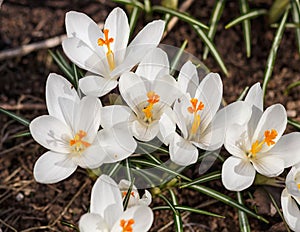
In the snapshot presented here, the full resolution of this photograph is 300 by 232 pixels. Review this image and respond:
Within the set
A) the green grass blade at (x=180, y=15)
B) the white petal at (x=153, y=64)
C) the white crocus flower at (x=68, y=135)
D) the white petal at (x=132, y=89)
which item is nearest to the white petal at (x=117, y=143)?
the white crocus flower at (x=68, y=135)

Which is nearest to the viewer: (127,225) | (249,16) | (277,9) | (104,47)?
(127,225)

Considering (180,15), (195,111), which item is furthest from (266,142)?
(180,15)

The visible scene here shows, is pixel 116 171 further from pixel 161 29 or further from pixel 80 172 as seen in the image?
pixel 161 29

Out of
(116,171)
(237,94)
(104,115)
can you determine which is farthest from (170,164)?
(237,94)

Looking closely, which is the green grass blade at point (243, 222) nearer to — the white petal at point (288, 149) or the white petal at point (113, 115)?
the white petal at point (288, 149)

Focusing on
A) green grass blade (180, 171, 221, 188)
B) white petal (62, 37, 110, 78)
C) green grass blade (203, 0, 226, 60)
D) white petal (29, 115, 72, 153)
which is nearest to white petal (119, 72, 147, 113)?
white petal (62, 37, 110, 78)

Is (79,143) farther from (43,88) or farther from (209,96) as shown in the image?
(43,88)
